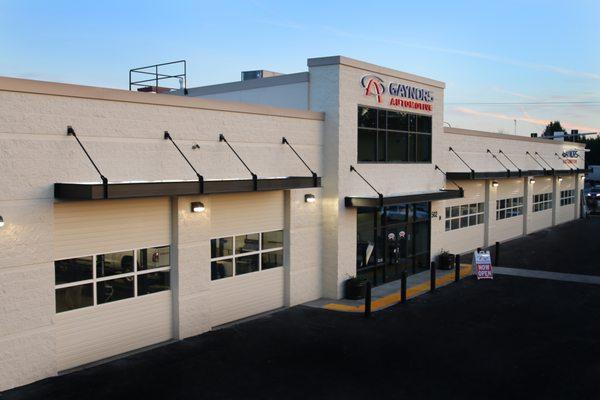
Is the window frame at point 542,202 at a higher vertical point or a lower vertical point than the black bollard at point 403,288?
higher

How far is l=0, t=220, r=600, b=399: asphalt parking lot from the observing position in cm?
1032

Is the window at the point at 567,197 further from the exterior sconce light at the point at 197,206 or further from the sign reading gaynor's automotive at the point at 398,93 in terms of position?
the exterior sconce light at the point at 197,206

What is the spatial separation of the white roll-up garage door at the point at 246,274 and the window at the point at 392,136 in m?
3.75

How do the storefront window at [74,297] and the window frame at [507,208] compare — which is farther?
the window frame at [507,208]

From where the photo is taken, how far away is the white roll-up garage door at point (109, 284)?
1114 cm

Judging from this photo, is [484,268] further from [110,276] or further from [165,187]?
[110,276]

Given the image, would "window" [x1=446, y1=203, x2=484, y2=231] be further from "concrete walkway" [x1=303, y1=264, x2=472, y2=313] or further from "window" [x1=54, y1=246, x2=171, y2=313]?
"window" [x1=54, y1=246, x2=171, y2=313]

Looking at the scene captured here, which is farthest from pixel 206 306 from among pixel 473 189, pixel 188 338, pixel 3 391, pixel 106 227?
pixel 473 189

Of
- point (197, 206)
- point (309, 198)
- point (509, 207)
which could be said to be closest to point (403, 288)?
point (309, 198)

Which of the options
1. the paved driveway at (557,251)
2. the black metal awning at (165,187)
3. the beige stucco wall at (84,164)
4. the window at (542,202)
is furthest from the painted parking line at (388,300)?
the window at (542,202)

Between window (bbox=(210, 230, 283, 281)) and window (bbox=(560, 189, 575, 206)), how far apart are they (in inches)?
1124

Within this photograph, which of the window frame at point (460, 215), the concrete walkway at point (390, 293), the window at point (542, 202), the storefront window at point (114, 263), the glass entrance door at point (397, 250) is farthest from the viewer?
the window at point (542, 202)

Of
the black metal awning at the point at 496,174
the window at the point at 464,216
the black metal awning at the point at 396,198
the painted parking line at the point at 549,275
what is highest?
the black metal awning at the point at 496,174

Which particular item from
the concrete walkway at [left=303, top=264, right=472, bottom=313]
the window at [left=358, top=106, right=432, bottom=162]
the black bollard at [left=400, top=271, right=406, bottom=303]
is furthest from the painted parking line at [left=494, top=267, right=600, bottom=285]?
the black bollard at [left=400, top=271, right=406, bottom=303]
